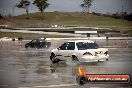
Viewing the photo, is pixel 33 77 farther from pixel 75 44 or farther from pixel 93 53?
pixel 75 44

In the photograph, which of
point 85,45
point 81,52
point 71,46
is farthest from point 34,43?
point 81,52

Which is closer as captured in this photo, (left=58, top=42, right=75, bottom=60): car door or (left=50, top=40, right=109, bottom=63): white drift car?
(left=50, top=40, right=109, bottom=63): white drift car

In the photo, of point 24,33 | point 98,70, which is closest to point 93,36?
point 24,33

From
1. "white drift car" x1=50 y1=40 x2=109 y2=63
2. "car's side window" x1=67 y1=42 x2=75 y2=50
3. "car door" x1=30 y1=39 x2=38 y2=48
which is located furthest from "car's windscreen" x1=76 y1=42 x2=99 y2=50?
"car door" x1=30 y1=39 x2=38 y2=48

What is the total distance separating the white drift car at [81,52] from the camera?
61.9ft

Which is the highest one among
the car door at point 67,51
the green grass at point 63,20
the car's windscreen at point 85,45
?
the car's windscreen at point 85,45

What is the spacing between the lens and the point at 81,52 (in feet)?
63.9

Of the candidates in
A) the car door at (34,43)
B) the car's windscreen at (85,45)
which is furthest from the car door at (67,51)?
the car door at (34,43)

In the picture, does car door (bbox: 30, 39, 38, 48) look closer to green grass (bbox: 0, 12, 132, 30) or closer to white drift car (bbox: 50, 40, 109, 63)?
white drift car (bbox: 50, 40, 109, 63)

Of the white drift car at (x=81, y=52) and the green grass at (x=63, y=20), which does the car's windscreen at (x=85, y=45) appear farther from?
the green grass at (x=63, y=20)

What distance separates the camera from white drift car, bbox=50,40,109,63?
18.9m

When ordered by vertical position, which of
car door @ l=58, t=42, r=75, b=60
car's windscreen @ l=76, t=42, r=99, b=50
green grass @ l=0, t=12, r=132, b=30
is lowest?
green grass @ l=0, t=12, r=132, b=30

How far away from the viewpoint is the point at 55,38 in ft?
156

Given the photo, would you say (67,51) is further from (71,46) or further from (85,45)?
(85,45)
